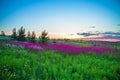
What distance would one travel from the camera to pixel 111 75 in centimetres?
800

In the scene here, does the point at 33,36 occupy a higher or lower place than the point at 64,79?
higher

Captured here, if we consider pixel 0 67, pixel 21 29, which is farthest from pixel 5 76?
pixel 21 29

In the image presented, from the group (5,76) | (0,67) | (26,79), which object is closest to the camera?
(5,76)

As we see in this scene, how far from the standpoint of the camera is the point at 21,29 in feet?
95.2

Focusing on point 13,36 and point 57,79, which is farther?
point 13,36

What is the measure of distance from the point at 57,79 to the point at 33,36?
2163 cm

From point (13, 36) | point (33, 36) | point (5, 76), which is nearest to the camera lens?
point (5, 76)

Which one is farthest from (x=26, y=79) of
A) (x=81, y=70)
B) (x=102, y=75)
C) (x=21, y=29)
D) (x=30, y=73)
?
(x=21, y=29)

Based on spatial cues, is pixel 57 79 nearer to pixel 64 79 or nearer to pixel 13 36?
pixel 64 79

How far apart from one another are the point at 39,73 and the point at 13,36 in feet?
87.1

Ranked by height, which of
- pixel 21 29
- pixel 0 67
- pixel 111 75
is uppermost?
pixel 21 29

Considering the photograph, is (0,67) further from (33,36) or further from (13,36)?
(13,36)

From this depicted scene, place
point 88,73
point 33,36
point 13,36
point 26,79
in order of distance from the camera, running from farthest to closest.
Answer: point 13,36, point 33,36, point 88,73, point 26,79

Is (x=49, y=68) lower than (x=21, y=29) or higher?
Result: lower
